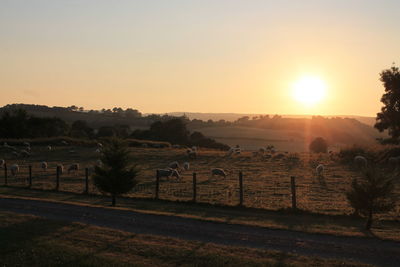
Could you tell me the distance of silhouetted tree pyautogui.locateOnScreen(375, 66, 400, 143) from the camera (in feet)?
204

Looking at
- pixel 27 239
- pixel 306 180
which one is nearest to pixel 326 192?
pixel 306 180

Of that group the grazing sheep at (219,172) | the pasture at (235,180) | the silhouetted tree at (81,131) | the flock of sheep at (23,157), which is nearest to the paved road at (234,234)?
the pasture at (235,180)

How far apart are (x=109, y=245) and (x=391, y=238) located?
949cm

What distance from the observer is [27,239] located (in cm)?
1519

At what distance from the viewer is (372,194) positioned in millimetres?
17078

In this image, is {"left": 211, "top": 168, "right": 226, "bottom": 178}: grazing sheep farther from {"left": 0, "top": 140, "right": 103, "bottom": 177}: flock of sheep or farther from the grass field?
the grass field

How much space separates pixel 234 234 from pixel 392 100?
5368 centimetres

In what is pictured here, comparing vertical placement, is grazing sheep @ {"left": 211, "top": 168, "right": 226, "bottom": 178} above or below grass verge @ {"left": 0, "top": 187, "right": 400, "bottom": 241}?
above

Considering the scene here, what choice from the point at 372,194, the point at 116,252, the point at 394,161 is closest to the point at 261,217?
the point at 372,194

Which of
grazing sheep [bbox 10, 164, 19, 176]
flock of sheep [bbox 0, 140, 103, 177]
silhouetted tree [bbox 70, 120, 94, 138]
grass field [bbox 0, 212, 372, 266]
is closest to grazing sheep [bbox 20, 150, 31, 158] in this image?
flock of sheep [bbox 0, 140, 103, 177]

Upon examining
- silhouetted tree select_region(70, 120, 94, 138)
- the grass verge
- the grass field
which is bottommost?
the grass verge

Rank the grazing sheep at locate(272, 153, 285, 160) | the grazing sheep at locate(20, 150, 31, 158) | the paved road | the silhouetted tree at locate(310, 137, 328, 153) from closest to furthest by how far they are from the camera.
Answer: the paved road
the grazing sheep at locate(272, 153, 285, 160)
the grazing sheep at locate(20, 150, 31, 158)
the silhouetted tree at locate(310, 137, 328, 153)

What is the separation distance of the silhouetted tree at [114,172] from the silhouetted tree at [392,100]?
164ft

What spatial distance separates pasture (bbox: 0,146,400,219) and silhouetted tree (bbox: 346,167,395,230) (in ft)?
9.07
